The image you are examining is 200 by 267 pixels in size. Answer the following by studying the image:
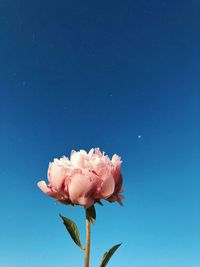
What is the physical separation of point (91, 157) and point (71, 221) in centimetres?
23

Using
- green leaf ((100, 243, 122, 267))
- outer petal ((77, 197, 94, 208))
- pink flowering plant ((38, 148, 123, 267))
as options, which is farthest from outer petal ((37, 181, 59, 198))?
green leaf ((100, 243, 122, 267))

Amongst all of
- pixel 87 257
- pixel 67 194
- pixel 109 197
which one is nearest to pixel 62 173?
pixel 67 194

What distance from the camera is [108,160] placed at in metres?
1.20

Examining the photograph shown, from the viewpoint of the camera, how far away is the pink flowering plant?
3.70 feet

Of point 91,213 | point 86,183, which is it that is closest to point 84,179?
point 86,183

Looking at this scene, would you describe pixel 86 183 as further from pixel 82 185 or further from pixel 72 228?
pixel 72 228

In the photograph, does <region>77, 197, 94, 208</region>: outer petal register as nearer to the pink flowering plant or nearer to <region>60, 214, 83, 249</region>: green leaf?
the pink flowering plant

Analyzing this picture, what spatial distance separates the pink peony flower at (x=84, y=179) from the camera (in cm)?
113

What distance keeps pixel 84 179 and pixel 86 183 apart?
1 centimetres

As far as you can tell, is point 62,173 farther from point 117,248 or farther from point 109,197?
point 117,248

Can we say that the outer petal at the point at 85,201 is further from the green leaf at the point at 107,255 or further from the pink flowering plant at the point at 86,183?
the green leaf at the point at 107,255

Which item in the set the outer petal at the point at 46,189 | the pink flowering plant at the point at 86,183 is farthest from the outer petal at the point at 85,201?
the outer petal at the point at 46,189

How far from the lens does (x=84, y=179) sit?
1120 mm

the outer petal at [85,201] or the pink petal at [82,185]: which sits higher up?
the pink petal at [82,185]
